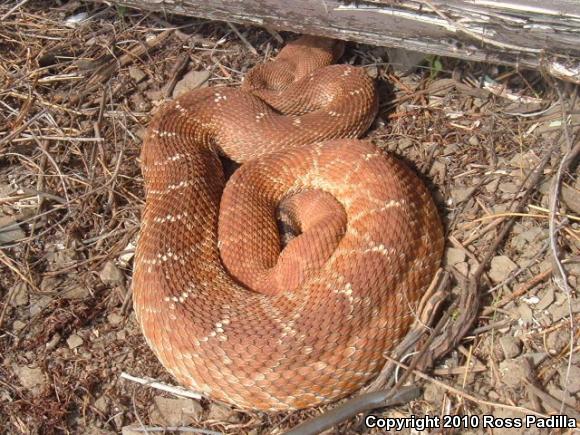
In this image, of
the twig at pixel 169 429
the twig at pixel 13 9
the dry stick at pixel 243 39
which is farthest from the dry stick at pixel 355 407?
the twig at pixel 13 9

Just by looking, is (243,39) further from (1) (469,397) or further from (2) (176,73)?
(1) (469,397)

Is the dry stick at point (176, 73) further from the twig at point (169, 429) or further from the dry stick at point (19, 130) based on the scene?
the twig at point (169, 429)

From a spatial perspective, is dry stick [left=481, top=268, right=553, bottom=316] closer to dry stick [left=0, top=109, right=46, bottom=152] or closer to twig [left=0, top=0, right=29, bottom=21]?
dry stick [left=0, top=109, right=46, bottom=152]

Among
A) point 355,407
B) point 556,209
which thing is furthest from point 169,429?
point 556,209

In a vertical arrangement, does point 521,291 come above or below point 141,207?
above

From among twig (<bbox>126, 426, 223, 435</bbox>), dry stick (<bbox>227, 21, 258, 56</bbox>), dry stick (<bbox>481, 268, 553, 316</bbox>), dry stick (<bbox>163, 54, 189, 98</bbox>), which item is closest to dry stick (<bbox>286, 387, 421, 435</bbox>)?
twig (<bbox>126, 426, 223, 435</bbox>)

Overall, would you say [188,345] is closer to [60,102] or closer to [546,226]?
[546,226]

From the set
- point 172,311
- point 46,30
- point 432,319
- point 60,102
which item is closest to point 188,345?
point 172,311
